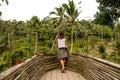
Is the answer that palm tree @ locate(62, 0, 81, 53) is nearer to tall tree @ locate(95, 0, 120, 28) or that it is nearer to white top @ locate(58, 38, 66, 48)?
tall tree @ locate(95, 0, 120, 28)

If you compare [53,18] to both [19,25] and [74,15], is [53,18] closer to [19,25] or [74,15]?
[74,15]

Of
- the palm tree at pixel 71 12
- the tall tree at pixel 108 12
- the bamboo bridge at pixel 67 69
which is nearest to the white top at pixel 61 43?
the bamboo bridge at pixel 67 69

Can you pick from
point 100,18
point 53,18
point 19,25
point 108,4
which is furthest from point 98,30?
point 19,25

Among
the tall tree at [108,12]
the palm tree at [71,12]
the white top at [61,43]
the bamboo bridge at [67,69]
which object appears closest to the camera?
the bamboo bridge at [67,69]

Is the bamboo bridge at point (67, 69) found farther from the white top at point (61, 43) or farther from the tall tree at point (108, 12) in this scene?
the tall tree at point (108, 12)

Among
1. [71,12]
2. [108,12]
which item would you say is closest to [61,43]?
[71,12]

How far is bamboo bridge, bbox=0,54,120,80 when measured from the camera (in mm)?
3571

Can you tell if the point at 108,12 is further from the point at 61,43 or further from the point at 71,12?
the point at 61,43

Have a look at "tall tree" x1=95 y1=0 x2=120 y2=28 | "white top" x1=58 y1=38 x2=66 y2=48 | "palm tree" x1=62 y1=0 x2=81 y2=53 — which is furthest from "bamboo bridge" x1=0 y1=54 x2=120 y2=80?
"tall tree" x1=95 y1=0 x2=120 y2=28

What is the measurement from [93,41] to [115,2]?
9.01 meters

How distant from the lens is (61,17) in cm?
2698

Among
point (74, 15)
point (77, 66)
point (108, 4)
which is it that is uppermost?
point (108, 4)

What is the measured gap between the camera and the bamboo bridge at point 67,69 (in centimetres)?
357

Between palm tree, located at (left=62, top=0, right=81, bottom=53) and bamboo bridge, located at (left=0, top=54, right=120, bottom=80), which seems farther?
palm tree, located at (left=62, top=0, right=81, bottom=53)
